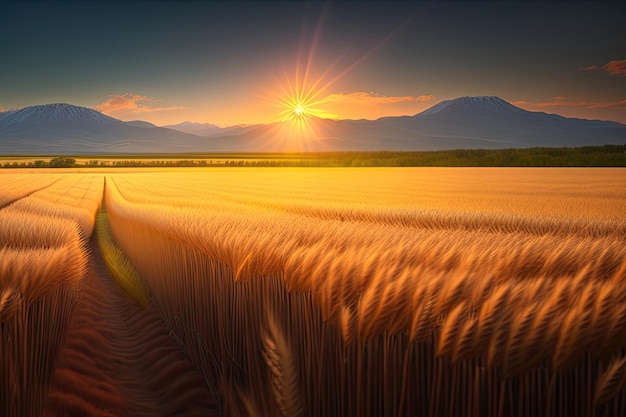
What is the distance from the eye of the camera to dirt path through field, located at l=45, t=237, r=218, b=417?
10.6ft

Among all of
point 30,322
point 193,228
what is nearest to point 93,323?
point 193,228

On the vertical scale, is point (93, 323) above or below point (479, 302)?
below

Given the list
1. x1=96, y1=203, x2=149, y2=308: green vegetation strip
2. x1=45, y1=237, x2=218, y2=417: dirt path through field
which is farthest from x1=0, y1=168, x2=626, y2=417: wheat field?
x1=96, y1=203, x2=149, y2=308: green vegetation strip

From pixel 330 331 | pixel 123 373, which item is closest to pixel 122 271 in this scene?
pixel 123 373

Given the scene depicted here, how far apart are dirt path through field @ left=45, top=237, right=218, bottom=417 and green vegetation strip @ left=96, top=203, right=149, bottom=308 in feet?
1.74

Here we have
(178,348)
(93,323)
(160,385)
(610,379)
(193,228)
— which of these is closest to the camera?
(610,379)

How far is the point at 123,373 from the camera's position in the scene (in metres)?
3.90

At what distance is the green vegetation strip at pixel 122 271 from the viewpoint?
6153 mm

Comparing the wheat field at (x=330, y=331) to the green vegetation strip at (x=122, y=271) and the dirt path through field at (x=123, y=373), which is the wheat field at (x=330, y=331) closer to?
the dirt path through field at (x=123, y=373)

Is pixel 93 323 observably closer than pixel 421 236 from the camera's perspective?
No

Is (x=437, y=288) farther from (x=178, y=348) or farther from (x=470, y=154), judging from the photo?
(x=470, y=154)

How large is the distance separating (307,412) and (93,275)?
6.40 m

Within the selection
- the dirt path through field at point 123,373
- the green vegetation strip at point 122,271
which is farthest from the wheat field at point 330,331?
the green vegetation strip at point 122,271

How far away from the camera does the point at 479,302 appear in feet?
6.11
